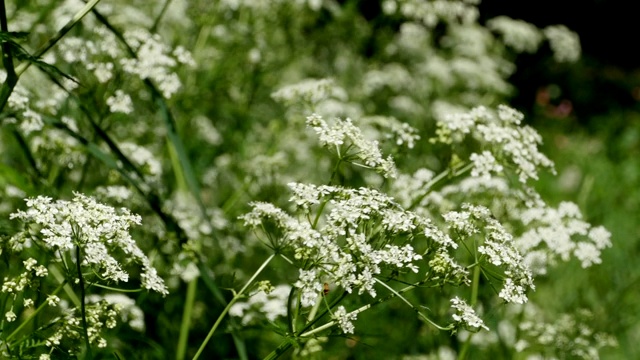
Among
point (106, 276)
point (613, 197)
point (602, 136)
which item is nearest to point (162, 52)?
point (106, 276)

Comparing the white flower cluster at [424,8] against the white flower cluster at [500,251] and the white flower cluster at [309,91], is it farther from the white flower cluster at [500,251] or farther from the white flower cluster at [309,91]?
the white flower cluster at [500,251]

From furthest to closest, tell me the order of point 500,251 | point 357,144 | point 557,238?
point 557,238
point 357,144
point 500,251

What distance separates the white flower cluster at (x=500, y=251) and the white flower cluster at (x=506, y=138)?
1.57ft

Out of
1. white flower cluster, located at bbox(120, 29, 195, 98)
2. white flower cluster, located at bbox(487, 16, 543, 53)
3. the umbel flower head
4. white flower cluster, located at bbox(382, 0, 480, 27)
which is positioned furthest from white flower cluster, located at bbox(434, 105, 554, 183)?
white flower cluster, located at bbox(487, 16, 543, 53)

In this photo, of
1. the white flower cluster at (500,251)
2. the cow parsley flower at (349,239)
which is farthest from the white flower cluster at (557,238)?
the cow parsley flower at (349,239)

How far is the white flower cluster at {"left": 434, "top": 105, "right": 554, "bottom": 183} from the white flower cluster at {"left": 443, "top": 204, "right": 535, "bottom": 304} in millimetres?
A: 480

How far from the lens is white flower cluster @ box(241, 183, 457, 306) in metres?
2.32

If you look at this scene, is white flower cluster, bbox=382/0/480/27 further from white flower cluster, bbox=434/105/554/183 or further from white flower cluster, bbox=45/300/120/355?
white flower cluster, bbox=45/300/120/355

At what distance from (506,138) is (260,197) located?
6.32 feet

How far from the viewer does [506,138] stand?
3.12 metres

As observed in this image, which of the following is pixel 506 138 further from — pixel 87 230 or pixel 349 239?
pixel 87 230

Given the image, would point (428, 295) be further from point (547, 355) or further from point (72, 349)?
point (72, 349)

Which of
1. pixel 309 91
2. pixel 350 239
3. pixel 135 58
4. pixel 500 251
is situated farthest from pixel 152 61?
pixel 500 251

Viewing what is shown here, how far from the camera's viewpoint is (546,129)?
1291 centimetres
